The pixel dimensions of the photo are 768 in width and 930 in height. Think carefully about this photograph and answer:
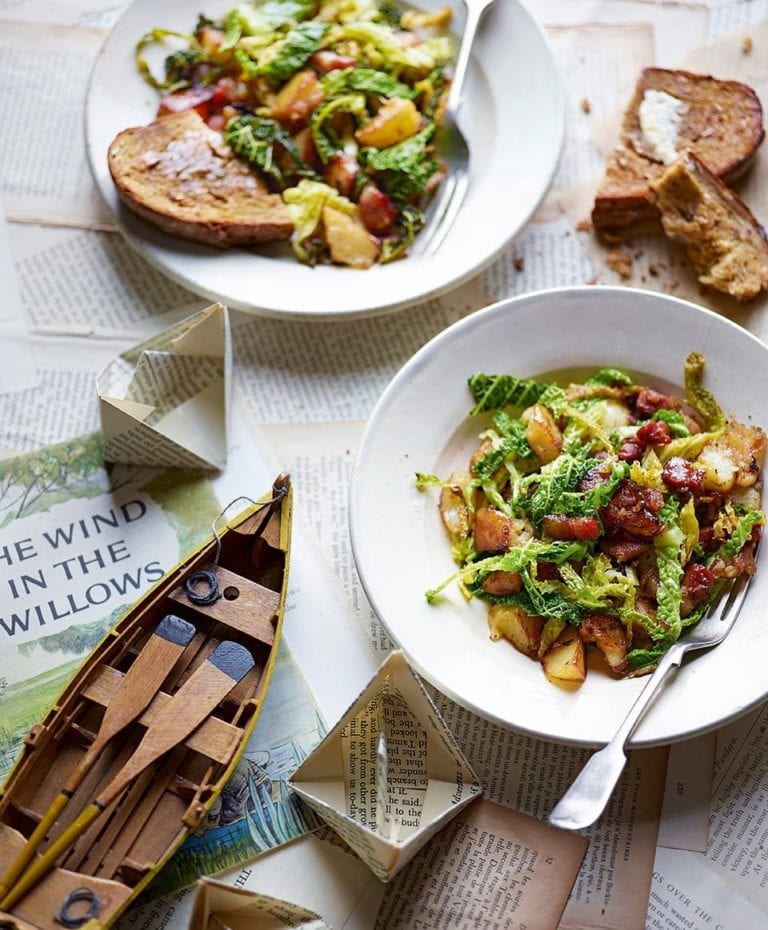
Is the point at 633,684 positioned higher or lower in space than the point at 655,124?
lower

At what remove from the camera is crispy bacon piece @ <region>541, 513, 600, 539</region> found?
2.44 metres

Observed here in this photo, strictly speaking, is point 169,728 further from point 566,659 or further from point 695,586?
point 695,586

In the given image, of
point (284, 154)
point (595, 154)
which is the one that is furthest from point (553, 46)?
point (284, 154)

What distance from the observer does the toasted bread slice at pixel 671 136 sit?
9.87 feet

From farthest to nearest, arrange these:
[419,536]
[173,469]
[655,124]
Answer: [655,124]
[173,469]
[419,536]

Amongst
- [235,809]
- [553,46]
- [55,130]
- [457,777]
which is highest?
[553,46]

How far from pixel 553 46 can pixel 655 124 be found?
0.47 metres

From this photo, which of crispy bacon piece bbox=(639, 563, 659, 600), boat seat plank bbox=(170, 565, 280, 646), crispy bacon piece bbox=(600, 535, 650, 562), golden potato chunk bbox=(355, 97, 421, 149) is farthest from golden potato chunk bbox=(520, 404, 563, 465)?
golden potato chunk bbox=(355, 97, 421, 149)

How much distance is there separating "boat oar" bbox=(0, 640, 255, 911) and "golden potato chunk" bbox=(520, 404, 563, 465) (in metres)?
0.92

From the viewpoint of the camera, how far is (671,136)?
3.07m

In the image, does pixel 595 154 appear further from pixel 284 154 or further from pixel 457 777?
pixel 457 777

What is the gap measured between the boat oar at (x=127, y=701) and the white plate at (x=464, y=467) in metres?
0.50

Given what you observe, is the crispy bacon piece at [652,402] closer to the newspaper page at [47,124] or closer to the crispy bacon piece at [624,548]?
the crispy bacon piece at [624,548]

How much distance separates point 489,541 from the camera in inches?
99.6
